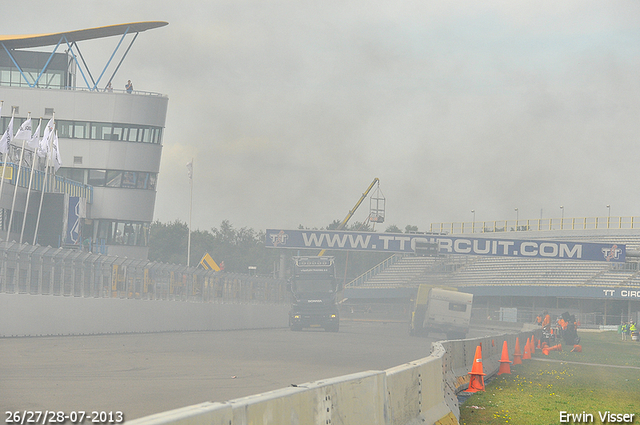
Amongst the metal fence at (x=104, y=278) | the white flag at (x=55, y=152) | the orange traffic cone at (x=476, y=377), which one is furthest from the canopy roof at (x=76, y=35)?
the orange traffic cone at (x=476, y=377)

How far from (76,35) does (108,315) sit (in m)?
31.5

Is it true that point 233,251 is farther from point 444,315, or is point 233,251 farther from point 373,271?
point 444,315

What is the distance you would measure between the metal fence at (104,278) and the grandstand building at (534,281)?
35.4 meters

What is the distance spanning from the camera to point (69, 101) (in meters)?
58.1

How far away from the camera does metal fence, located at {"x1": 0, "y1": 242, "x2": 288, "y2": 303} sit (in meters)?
26.0

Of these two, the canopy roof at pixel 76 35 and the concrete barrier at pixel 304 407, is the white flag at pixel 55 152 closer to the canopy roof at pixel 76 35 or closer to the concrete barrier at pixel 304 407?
the canopy roof at pixel 76 35

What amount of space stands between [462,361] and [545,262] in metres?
72.0

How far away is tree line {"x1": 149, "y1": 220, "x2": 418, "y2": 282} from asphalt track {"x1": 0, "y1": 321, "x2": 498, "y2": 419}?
86.6 m

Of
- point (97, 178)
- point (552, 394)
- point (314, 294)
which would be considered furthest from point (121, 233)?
point (552, 394)

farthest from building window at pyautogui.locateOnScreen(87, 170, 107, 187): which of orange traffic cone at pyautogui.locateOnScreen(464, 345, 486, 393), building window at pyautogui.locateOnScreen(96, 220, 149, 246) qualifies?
orange traffic cone at pyautogui.locateOnScreen(464, 345, 486, 393)

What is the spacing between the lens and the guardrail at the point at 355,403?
514 cm

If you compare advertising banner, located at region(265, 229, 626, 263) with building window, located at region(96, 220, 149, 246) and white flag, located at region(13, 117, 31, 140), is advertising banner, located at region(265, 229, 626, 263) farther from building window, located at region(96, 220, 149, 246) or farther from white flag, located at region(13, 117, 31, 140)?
white flag, located at region(13, 117, 31, 140)

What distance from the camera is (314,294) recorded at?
155 ft

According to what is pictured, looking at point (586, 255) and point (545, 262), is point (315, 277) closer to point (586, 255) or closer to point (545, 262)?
point (586, 255)
